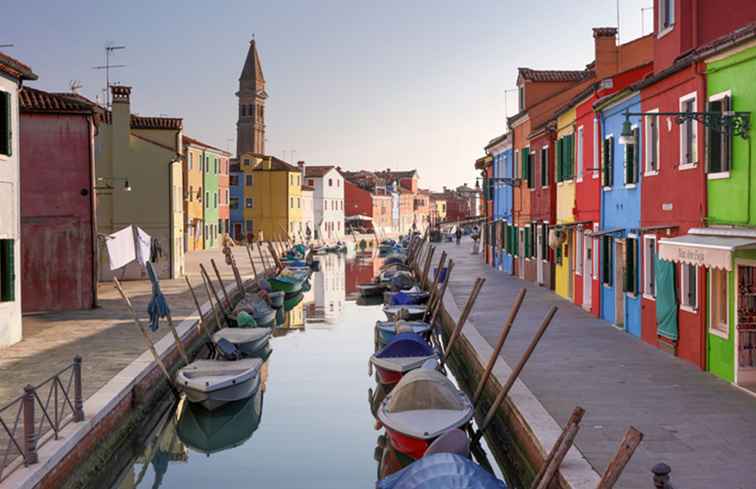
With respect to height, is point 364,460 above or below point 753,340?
below

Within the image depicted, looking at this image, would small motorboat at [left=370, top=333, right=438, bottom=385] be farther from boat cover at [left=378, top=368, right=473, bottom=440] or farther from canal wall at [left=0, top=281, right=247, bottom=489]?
canal wall at [left=0, top=281, right=247, bottom=489]

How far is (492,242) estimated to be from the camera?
47.5 m

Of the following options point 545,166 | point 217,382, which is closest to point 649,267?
point 217,382

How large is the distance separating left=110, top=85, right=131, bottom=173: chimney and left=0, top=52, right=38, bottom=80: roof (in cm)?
1699

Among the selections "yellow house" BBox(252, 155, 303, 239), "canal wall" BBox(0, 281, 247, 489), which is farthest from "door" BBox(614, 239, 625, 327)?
"yellow house" BBox(252, 155, 303, 239)

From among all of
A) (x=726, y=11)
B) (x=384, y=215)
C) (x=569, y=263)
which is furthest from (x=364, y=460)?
(x=384, y=215)

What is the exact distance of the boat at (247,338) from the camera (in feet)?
78.2

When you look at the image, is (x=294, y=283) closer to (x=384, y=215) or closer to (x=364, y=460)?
(x=364, y=460)

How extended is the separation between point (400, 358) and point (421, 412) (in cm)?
551

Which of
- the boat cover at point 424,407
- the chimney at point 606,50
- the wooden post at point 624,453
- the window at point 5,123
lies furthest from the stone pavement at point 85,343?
the chimney at point 606,50

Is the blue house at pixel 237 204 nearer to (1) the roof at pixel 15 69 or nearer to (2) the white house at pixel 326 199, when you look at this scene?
(2) the white house at pixel 326 199

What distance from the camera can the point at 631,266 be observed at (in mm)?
20578

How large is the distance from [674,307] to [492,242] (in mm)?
30297

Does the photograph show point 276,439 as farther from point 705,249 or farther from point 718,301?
point 705,249
